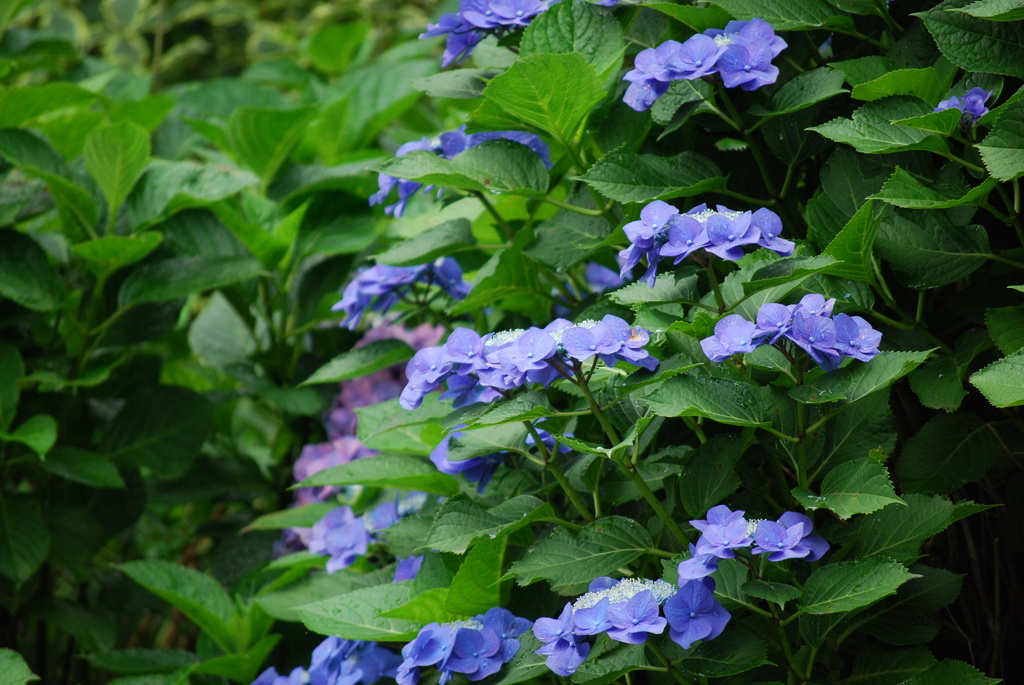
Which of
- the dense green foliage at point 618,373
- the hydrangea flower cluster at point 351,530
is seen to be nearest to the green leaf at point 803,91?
the dense green foliage at point 618,373

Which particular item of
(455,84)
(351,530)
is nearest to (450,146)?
(455,84)

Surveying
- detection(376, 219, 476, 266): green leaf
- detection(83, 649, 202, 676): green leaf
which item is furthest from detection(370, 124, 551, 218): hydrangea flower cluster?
detection(83, 649, 202, 676): green leaf

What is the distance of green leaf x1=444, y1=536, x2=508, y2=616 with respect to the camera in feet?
2.99

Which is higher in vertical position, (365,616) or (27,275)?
(27,275)

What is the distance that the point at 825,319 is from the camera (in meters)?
0.78

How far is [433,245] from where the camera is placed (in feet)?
3.77

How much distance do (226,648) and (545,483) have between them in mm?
657

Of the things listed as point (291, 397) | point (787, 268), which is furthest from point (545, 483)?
point (291, 397)

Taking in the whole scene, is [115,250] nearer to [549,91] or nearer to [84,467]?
[84,467]

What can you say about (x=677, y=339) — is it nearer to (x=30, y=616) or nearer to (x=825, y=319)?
(x=825, y=319)

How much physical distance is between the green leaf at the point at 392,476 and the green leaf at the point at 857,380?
47 cm

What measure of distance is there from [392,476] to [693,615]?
46cm

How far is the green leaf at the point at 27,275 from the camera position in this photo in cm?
142

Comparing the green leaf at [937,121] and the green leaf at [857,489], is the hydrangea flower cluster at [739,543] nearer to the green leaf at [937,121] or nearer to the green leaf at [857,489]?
the green leaf at [857,489]
